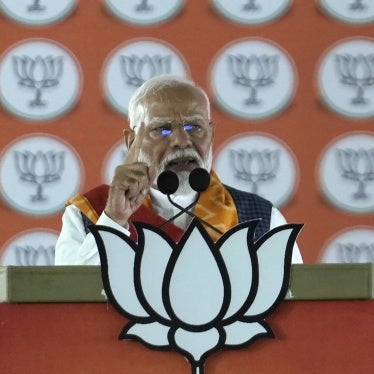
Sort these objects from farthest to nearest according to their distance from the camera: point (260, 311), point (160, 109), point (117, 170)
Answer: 1. point (160, 109)
2. point (117, 170)
3. point (260, 311)

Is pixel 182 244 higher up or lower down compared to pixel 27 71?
lower down

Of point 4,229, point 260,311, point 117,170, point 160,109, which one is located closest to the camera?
point 260,311

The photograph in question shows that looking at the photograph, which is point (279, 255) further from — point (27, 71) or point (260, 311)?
point (27, 71)

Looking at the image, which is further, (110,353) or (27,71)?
(27,71)

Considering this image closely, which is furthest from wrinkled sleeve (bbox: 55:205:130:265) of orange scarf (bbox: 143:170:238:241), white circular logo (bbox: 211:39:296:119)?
white circular logo (bbox: 211:39:296:119)

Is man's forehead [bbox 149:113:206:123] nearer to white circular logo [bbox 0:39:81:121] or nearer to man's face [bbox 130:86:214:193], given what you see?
man's face [bbox 130:86:214:193]

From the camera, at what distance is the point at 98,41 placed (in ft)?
8.40

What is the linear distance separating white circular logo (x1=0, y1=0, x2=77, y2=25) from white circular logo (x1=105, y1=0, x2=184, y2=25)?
0.11m

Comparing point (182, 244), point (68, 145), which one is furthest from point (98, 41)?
point (182, 244)

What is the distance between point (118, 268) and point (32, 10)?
51.8 inches

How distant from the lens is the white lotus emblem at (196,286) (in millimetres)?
1321

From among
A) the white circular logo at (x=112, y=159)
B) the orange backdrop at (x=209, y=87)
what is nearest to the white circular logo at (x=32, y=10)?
the orange backdrop at (x=209, y=87)

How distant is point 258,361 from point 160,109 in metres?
0.87

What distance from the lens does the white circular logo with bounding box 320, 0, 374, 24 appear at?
256 centimetres
